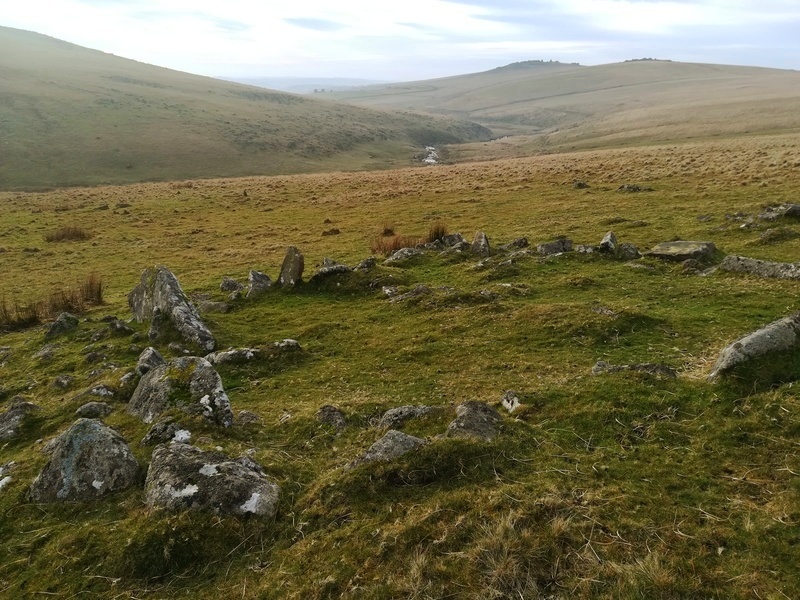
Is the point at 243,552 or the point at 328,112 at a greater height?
the point at 328,112

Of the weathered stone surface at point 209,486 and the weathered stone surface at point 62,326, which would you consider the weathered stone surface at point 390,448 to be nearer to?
the weathered stone surface at point 209,486

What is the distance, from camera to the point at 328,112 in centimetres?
13975

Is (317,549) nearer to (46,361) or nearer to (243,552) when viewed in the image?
(243,552)

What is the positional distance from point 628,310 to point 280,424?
8.08m

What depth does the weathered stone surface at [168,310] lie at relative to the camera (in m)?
11.9

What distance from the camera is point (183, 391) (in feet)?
25.8

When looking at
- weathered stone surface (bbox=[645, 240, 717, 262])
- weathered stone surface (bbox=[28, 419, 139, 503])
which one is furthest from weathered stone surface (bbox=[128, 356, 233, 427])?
weathered stone surface (bbox=[645, 240, 717, 262])

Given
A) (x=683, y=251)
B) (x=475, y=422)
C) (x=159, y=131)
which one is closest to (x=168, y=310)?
(x=475, y=422)

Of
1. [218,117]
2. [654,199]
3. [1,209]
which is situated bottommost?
[1,209]

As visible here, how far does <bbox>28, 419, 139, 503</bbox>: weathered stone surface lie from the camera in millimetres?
5965

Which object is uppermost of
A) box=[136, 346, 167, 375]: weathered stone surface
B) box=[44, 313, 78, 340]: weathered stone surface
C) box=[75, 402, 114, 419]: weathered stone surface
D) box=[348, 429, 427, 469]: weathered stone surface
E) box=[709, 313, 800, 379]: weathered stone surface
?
box=[709, 313, 800, 379]: weathered stone surface

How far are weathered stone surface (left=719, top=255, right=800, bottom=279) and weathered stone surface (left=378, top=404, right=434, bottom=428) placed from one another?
1107 centimetres

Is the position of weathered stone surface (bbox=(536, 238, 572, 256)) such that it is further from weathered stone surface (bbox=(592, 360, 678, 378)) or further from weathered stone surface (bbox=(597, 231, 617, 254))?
weathered stone surface (bbox=(592, 360, 678, 378))

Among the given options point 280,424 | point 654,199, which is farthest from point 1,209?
point 654,199
